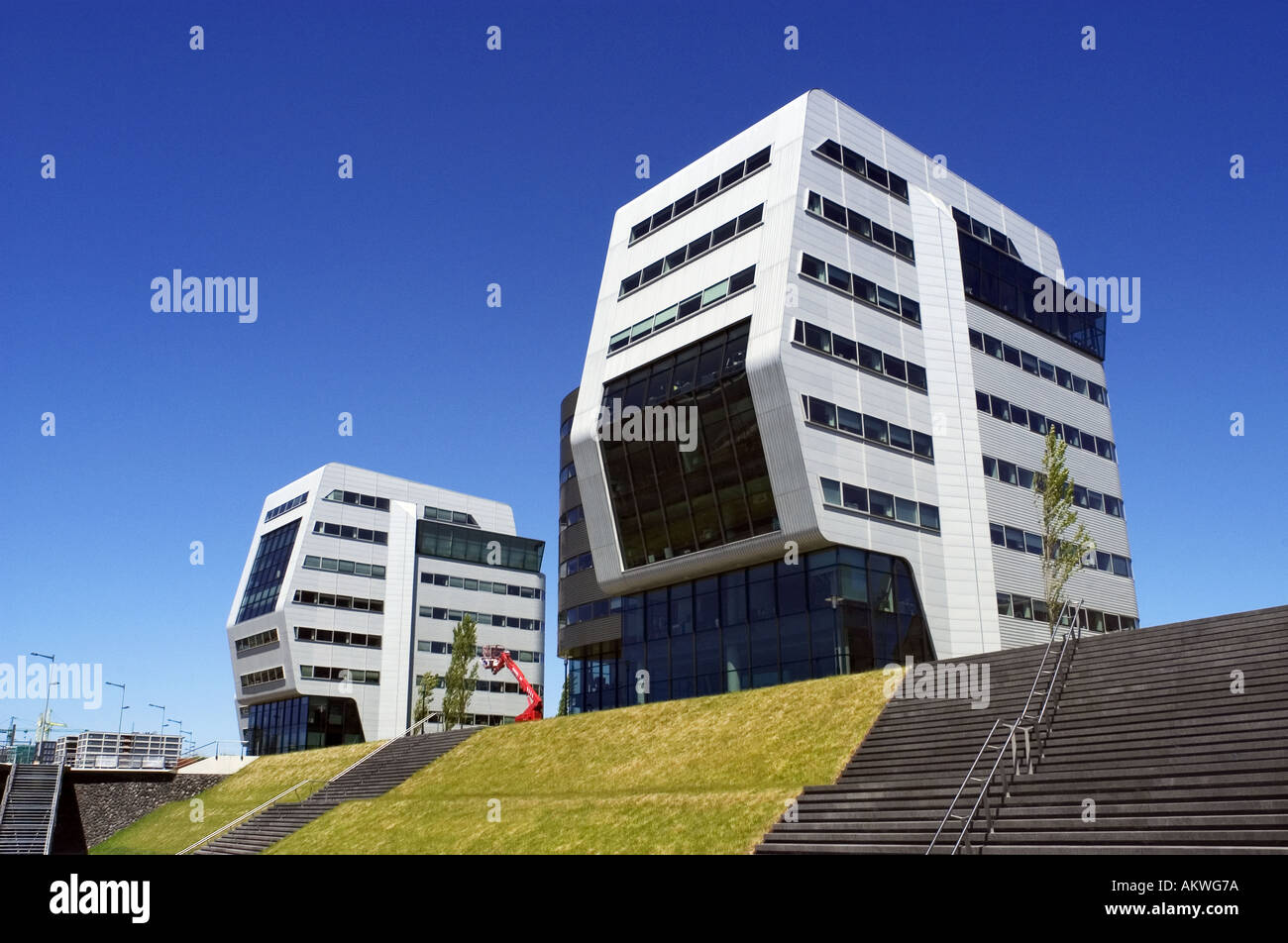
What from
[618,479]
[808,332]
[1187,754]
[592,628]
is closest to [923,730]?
[1187,754]

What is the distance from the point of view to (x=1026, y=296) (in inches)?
2082

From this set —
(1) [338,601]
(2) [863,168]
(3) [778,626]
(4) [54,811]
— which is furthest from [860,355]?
(1) [338,601]

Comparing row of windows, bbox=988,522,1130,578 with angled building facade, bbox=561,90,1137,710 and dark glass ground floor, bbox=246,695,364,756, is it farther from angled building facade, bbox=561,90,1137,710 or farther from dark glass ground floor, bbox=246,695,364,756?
dark glass ground floor, bbox=246,695,364,756

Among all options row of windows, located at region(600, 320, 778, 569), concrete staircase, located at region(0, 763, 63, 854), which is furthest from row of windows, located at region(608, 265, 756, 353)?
concrete staircase, located at region(0, 763, 63, 854)

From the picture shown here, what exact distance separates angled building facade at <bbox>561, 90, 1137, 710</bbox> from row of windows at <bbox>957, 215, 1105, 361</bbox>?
27 centimetres

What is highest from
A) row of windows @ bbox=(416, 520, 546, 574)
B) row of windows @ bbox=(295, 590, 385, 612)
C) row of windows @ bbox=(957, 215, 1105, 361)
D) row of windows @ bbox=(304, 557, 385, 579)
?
row of windows @ bbox=(957, 215, 1105, 361)

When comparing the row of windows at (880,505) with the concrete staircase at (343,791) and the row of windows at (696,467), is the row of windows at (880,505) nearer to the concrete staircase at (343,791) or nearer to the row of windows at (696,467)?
the row of windows at (696,467)

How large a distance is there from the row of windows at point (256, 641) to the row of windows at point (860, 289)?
53.3 meters

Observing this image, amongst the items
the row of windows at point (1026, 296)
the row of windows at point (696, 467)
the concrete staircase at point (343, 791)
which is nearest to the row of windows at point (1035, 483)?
the row of windows at point (1026, 296)

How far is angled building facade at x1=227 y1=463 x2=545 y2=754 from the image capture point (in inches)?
3039
